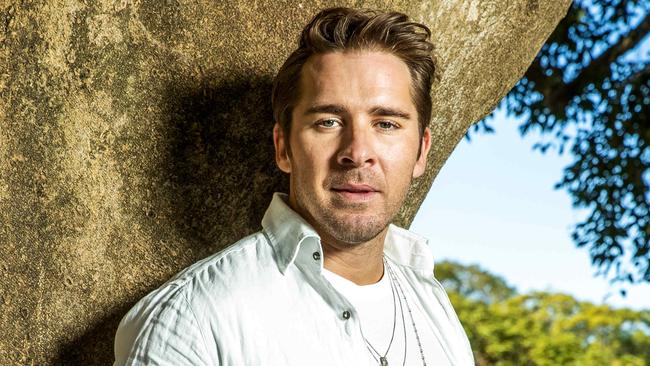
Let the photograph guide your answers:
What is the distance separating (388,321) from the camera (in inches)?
111

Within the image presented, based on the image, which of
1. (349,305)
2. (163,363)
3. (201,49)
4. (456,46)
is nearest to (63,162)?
(201,49)

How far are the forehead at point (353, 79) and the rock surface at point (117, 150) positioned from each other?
316 millimetres

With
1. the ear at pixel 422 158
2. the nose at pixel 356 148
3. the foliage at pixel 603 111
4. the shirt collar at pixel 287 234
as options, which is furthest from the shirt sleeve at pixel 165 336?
the foliage at pixel 603 111

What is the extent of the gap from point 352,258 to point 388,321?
23 cm

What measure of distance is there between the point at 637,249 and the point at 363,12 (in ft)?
17.5

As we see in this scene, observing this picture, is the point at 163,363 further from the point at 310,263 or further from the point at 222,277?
the point at 310,263

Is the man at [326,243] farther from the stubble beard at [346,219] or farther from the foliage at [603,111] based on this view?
the foliage at [603,111]

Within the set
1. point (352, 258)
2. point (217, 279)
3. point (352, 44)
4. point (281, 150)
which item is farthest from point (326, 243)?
point (352, 44)

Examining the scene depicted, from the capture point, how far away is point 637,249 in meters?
7.46

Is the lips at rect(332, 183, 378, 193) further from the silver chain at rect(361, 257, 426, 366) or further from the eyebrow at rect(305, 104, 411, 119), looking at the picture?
the silver chain at rect(361, 257, 426, 366)

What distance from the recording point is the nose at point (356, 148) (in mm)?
2596

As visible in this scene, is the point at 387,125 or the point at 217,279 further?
the point at 387,125

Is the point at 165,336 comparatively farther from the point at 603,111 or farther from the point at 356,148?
the point at 603,111

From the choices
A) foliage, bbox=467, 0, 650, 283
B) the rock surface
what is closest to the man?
the rock surface
